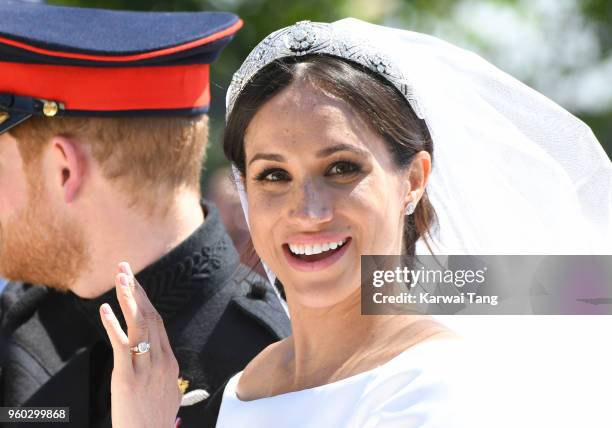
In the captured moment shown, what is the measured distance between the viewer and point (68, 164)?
123 inches

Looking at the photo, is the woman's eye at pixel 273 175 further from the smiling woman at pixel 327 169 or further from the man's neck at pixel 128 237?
the man's neck at pixel 128 237

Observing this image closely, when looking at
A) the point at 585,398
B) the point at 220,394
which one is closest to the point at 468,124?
the point at 585,398

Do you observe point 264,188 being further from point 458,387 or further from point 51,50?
point 51,50

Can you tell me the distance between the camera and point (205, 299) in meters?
3.12

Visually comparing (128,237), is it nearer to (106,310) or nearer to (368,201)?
(106,310)

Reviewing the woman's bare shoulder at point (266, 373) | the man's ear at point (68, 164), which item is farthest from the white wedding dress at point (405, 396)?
the man's ear at point (68, 164)

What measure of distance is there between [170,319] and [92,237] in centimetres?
31

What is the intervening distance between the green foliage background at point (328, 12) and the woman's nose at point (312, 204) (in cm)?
969

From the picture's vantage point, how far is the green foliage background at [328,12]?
12039 mm

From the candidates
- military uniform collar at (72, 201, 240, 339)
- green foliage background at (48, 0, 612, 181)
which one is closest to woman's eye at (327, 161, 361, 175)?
military uniform collar at (72, 201, 240, 339)

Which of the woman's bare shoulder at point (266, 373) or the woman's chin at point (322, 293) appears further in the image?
the woman's bare shoulder at point (266, 373)

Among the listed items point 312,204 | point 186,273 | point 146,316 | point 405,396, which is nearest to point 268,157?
point 312,204

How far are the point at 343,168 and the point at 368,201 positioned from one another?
0.08 metres

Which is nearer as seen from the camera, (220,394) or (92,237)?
(220,394)
